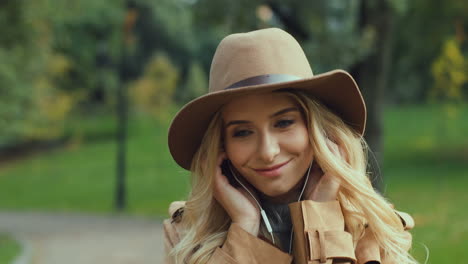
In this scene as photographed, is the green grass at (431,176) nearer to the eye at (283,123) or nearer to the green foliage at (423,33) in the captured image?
the eye at (283,123)

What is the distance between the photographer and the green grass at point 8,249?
38.1 feet

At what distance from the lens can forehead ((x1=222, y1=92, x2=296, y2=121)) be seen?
101 inches

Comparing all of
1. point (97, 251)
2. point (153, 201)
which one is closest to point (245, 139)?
point (97, 251)

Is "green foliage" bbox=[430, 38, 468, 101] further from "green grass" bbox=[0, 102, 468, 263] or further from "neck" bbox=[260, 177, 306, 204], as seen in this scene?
"neck" bbox=[260, 177, 306, 204]

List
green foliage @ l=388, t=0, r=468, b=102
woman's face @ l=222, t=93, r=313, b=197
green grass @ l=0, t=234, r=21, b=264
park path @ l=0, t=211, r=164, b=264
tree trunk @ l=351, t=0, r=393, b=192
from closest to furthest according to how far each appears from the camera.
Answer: woman's face @ l=222, t=93, r=313, b=197 → green grass @ l=0, t=234, r=21, b=264 → park path @ l=0, t=211, r=164, b=264 → tree trunk @ l=351, t=0, r=393, b=192 → green foliage @ l=388, t=0, r=468, b=102

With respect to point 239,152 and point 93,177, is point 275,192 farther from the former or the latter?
point 93,177

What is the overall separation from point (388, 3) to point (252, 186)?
9.21 m

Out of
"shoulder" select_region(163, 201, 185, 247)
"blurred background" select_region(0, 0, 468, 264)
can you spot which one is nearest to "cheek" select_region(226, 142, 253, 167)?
"shoulder" select_region(163, 201, 185, 247)

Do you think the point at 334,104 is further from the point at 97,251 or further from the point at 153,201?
the point at 153,201

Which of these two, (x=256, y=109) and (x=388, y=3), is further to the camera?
(x=388, y=3)

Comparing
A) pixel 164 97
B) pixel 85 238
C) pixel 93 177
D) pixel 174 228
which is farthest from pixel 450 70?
pixel 93 177

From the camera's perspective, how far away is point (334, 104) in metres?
2.71

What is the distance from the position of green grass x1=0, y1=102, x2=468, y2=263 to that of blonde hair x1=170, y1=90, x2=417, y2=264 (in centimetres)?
489

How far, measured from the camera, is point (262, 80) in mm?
2506
